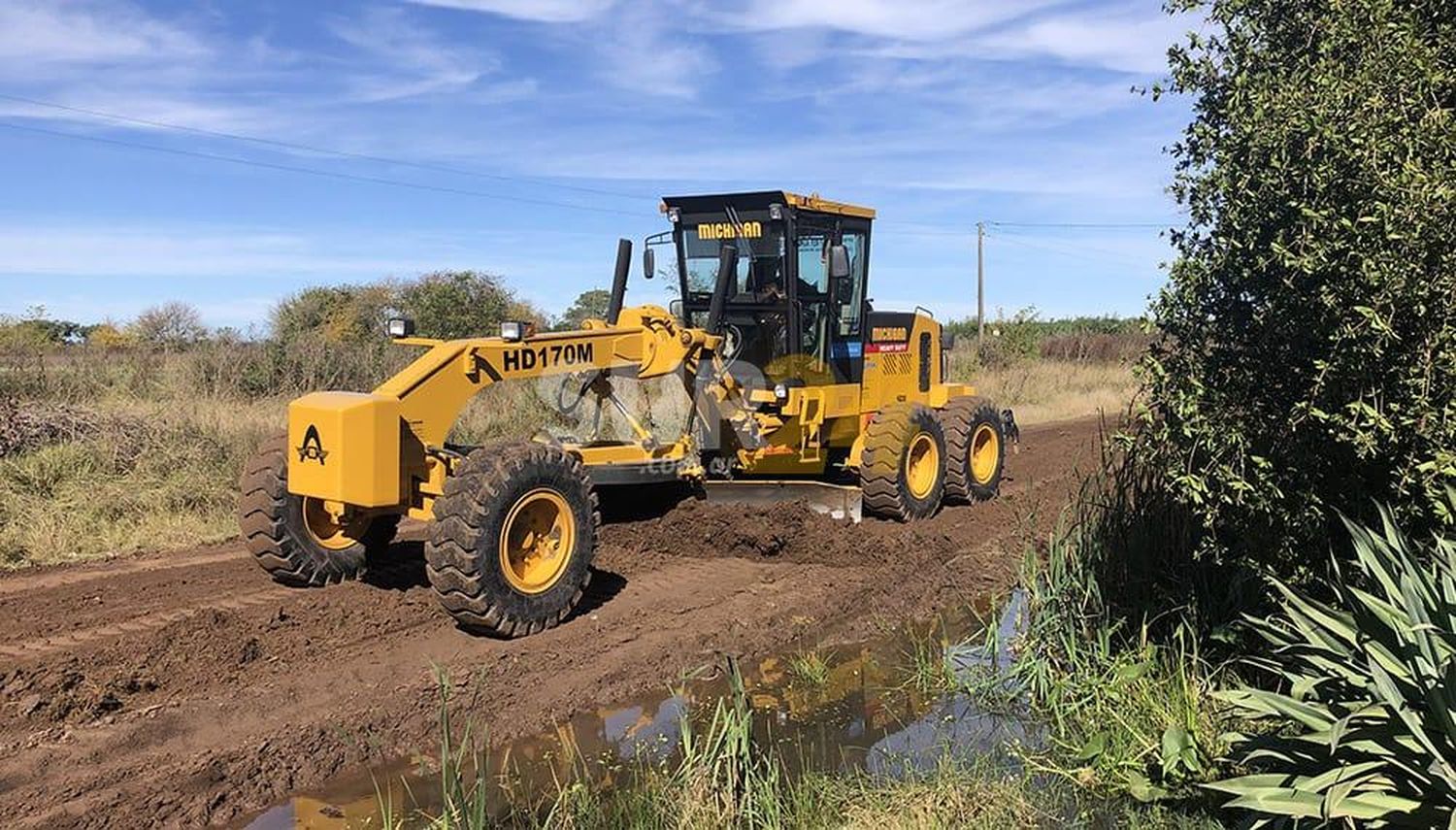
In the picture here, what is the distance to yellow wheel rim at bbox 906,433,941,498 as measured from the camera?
33.6ft

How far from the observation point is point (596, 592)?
25.0ft

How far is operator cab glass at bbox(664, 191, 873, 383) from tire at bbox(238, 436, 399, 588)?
12.0 feet

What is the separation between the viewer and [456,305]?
68.3 feet

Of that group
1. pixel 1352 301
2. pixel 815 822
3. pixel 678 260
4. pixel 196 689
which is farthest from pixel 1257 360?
pixel 678 260

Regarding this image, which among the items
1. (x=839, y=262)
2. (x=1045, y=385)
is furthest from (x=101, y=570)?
(x=1045, y=385)

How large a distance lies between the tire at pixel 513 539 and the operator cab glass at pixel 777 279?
10.0 ft

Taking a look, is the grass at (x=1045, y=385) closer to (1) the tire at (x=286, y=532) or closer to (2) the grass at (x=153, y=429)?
(2) the grass at (x=153, y=429)

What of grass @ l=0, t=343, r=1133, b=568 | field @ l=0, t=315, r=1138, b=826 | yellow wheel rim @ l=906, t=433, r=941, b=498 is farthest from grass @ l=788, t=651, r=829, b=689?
yellow wheel rim @ l=906, t=433, r=941, b=498

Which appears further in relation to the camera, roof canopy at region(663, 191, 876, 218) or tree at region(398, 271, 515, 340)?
tree at region(398, 271, 515, 340)

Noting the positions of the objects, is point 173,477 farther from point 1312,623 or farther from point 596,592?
point 1312,623

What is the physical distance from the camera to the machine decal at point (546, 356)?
7375 millimetres

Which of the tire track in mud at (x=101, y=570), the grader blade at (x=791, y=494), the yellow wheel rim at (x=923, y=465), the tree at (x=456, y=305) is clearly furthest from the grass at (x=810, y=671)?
the tree at (x=456, y=305)

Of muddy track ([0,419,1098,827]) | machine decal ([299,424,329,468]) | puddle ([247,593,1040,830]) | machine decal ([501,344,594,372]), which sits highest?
machine decal ([501,344,594,372])

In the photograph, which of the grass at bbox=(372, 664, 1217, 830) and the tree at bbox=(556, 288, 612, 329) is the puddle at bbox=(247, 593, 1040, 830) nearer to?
the grass at bbox=(372, 664, 1217, 830)
